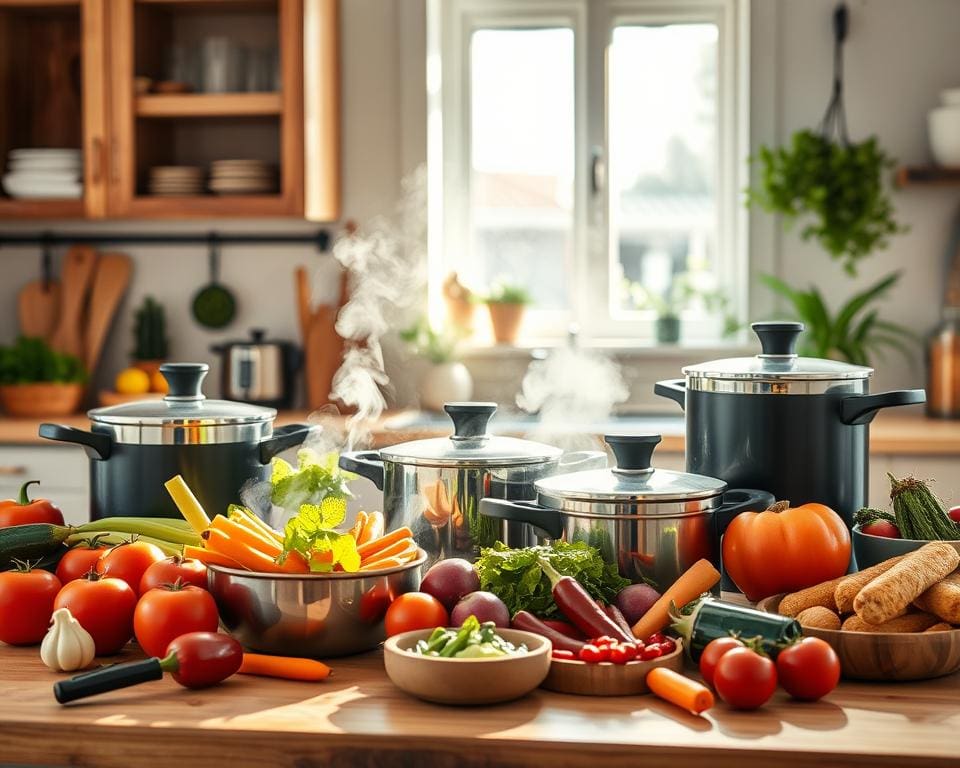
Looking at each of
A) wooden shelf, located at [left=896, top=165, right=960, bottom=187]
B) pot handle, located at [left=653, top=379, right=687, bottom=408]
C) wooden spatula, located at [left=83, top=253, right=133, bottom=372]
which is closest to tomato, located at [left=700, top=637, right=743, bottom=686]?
pot handle, located at [left=653, top=379, right=687, bottom=408]

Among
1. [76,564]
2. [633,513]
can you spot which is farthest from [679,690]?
[76,564]

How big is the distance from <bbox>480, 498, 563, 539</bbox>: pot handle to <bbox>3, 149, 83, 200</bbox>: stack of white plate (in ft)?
8.86

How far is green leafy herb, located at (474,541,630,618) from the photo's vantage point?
1.41 meters

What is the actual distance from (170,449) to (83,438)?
13cm

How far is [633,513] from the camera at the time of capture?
1447 mm

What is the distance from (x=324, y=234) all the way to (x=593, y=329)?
0.98 metres

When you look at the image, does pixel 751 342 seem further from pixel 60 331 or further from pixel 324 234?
pixel 60 331

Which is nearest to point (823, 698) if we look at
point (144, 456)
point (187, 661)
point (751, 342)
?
point (187, 661)

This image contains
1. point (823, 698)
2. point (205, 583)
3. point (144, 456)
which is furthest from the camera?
point (144, 456)

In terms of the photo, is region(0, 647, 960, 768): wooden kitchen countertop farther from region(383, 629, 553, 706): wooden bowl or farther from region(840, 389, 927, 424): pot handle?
region(840, 389, 927, 424): pot handle

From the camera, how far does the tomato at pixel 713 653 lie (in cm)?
125

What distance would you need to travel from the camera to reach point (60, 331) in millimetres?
4016

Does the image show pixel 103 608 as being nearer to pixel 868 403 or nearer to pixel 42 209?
pixel 868 403

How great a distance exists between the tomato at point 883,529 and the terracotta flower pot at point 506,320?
2399mm
